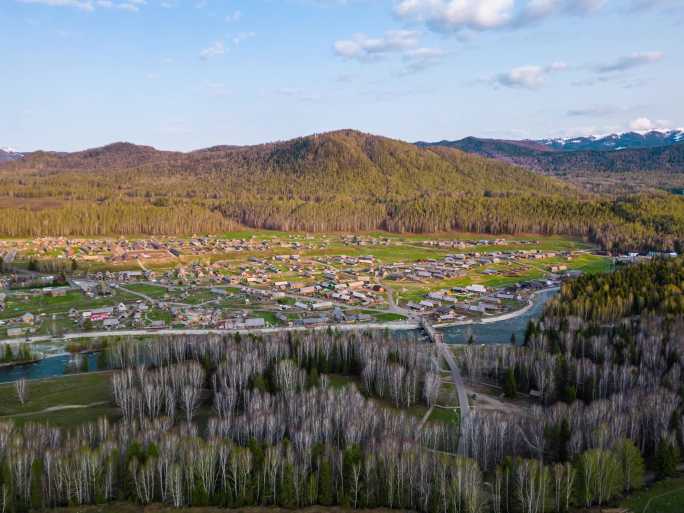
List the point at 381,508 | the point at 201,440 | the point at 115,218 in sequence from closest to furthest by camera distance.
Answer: the point at 381,508
the point at 201,440
the point at 115,218

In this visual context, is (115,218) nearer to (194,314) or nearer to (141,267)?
(141,267)

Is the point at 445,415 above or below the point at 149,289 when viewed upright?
below

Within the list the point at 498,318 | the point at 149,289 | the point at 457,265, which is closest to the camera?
the point at 498,318

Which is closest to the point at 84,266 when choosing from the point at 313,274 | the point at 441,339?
the point at 313,274

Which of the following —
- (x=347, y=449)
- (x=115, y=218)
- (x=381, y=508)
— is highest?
(x=115, y=218)

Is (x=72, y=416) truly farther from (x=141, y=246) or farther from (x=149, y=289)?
(x=141, y=246)

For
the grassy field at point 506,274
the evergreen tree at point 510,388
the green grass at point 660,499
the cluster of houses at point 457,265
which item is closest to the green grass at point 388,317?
the grassy field at point 506,274

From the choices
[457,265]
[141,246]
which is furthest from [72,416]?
[141,246]
